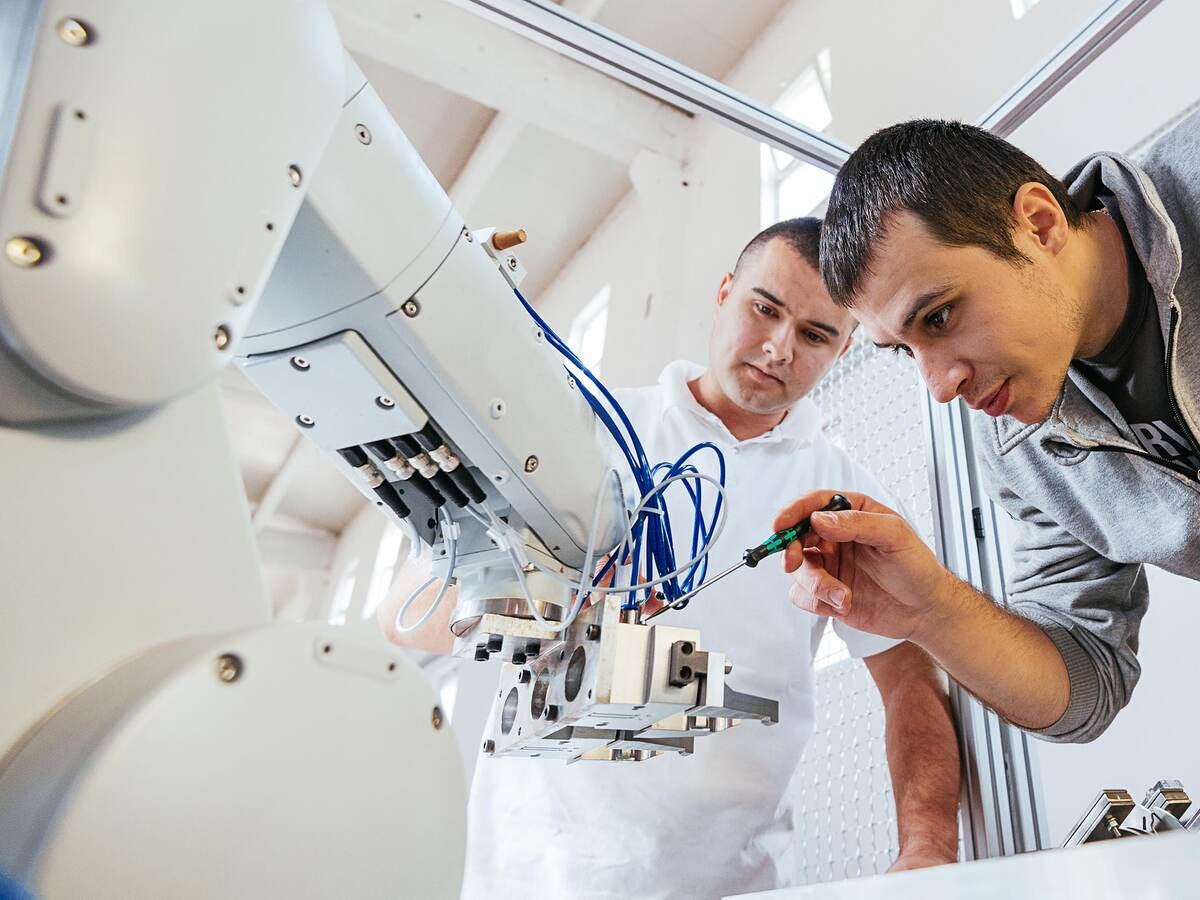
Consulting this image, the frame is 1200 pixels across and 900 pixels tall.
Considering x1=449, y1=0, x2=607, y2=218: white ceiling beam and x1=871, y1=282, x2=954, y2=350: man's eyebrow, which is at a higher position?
x1=449, y1=0, x2=607, y2=218: white ceiling beam

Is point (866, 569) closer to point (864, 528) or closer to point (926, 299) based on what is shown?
point (864, 528)

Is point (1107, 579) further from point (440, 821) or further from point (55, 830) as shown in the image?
point (55, 830)

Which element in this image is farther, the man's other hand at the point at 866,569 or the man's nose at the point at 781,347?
the man's nose at the point at 781,347

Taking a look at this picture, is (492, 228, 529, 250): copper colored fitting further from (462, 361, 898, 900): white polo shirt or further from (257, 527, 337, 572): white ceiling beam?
(257, 527, 337, 572): white ceiling beam

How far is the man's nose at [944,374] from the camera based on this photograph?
1.09 m

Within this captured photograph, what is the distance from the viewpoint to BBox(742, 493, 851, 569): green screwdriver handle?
3.19 ft

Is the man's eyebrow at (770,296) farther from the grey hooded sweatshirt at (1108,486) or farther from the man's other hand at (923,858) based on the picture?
the man's other hand at (923,858)

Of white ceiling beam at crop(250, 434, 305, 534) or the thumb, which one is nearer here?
the thumb

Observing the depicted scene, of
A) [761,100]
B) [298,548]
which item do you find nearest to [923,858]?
[761,100]

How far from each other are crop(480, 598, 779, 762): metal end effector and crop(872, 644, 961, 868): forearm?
0.41 metres

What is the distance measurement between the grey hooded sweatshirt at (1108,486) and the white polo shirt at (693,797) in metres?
0.26

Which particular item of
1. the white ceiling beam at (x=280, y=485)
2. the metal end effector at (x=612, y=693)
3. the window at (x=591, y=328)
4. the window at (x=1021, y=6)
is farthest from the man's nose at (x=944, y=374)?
the white ceiling beam at (x=280, y=485)

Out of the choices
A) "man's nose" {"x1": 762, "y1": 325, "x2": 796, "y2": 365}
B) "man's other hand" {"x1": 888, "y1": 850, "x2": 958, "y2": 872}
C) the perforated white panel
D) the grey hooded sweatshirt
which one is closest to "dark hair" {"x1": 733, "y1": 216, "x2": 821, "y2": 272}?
"man's nose" {"x1": 762, "y1": 325, "x2": 796, "y2": 365}

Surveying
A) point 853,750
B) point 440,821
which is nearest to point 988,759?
point 853,750
